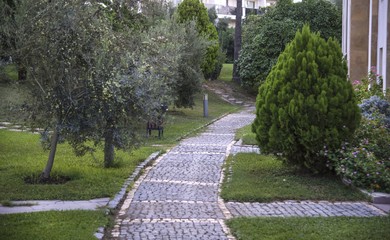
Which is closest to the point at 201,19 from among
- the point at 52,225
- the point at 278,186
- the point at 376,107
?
the point at 376,107

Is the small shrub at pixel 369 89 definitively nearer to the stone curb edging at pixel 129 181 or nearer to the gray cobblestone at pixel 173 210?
the stone curb edging at pixel 129 181

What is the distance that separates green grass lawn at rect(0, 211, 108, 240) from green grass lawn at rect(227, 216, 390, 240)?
180cm

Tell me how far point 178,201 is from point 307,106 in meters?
3.04

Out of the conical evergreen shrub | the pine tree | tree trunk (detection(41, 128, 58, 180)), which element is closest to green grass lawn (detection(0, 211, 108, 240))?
tree trunk (detection(41, 128, 58, 180))

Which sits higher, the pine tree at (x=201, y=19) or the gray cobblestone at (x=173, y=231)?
the pine tree at (x=201, y=19)

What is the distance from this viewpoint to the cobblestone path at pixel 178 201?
24.0 feet

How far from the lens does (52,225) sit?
23.6 ft

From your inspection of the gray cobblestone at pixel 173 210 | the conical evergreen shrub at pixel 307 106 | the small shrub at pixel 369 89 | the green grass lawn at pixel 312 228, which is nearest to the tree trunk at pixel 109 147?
the gray cobblestone at pixel 173 210

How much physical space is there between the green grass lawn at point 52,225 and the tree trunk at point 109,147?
8.27ft

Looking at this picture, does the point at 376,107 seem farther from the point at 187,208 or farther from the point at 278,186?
the point at 187,208

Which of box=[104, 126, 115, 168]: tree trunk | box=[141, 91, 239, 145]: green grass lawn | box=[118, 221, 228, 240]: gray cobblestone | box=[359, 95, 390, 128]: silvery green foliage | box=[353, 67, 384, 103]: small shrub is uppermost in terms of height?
box=[353, 67, 384, 103]: small shrub

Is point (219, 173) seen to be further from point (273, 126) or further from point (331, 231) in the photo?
point (331, 231)

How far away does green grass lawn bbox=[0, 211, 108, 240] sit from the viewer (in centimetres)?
672

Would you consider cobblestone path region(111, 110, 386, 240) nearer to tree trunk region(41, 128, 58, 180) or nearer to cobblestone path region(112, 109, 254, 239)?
cobblestone path region(112, 109, 254, 239)
